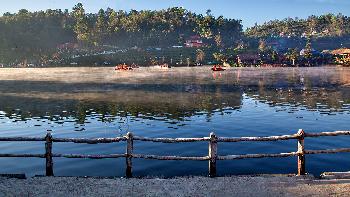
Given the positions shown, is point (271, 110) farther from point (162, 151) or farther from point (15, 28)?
point (15, 28)

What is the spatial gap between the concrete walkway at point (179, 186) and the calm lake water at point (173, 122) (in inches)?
217

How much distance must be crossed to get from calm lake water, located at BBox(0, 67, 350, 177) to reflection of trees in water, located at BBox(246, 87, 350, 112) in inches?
4.3

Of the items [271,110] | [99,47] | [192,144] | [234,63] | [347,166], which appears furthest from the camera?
[99,47]

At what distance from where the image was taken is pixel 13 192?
12.2 metres

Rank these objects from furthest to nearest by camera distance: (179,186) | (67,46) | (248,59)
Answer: (67,46), (248,59), (179,186)

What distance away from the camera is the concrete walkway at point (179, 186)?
12250 millimetres

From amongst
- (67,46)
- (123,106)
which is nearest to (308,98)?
(123,106)

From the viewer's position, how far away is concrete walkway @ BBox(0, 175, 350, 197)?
12250 mm

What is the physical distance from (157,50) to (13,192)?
6992 inches

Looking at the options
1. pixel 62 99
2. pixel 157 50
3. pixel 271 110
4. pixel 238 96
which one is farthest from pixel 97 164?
pixel 157 50

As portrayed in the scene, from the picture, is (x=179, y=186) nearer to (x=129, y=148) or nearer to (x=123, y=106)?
(x=129, y=148)

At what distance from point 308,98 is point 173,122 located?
Result: 957 inches

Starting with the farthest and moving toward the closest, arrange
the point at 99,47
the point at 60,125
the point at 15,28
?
1. the point at 99,47
2. the point at 15,28
3. the point at 60,125

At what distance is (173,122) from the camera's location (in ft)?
109
